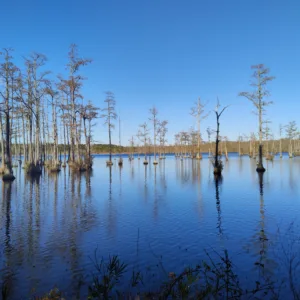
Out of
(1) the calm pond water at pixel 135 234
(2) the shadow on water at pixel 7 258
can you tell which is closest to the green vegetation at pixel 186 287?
(2) the shadow on water at pixel 7 258

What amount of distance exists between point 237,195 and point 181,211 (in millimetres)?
4981

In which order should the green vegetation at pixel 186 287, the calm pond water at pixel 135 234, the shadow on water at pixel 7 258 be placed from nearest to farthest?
the green vegetation at pixel 186 287 → the shadow on water at pixel 7 258 → the calm pond water at pixel 135 234

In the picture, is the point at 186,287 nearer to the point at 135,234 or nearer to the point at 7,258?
the point at 135,234

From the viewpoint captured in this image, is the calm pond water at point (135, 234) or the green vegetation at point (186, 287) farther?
the calm pond water at point (135, 234)

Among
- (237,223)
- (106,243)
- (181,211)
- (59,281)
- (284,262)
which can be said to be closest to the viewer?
(59,281)

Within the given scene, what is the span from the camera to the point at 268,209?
1052cm

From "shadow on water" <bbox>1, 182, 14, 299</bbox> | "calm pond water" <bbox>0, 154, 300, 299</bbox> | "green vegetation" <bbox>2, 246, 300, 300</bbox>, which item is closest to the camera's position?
"green vegetation" <bbox>2, 246, 300, 300</bbox>

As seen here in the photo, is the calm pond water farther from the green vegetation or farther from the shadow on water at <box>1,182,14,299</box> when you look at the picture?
the green vegetation

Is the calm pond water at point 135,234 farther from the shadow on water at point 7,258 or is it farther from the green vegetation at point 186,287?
the green vegetation at point 186,287

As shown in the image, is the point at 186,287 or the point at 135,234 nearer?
the point at 186,287

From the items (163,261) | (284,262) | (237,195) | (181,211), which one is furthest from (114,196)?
(284,262)

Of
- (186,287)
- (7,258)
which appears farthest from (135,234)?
(186,287)

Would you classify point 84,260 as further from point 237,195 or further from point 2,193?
point 2,193

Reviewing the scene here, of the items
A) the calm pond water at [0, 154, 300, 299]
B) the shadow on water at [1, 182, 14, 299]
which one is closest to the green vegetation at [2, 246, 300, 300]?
the shadow on water at [1, 182, 14, 299]
